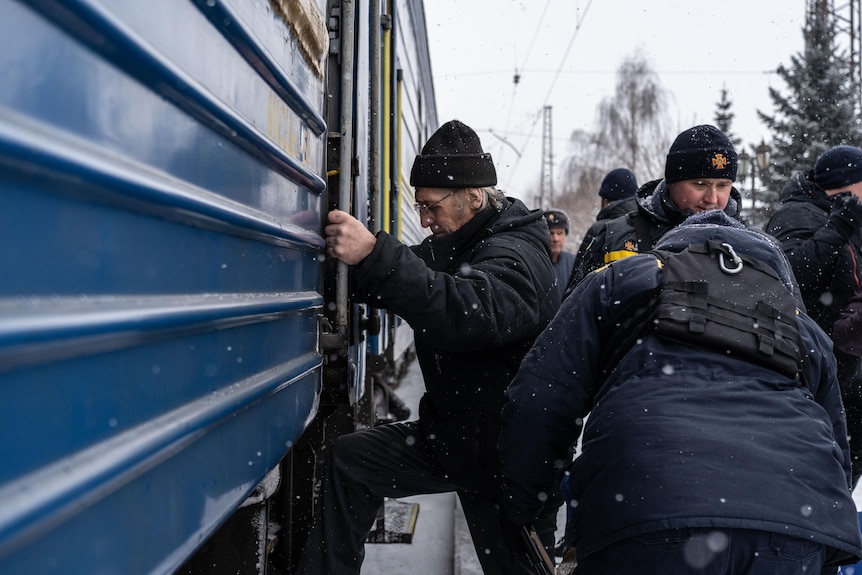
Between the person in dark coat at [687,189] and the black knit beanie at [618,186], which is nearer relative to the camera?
the person in dark coat at [687,189]

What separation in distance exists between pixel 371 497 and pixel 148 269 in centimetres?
170

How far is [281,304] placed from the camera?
159cm

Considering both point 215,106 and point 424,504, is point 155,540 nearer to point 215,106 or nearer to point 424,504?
point 215,106

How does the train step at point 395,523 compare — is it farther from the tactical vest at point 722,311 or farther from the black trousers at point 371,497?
the tactical vest at point 722,311

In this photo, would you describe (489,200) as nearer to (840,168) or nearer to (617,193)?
(840,168)

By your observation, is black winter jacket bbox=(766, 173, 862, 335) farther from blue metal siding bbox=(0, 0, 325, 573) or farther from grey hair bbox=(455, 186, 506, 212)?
blue metal siding bbox=(0, 0, 325, 573)

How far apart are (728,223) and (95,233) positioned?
1458mm

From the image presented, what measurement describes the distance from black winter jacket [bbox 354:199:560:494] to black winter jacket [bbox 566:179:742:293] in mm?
606

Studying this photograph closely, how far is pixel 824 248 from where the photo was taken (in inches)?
136

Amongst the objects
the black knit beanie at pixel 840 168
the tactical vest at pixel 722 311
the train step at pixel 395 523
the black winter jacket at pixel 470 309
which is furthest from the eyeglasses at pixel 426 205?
the black knit beanie at pixel 840 168

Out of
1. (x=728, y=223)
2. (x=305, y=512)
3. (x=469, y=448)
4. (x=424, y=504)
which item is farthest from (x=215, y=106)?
(x=424, y=504)

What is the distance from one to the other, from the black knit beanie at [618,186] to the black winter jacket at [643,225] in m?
1.40

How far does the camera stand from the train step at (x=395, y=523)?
3.81m

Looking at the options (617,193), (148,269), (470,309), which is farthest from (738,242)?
(617,193)
